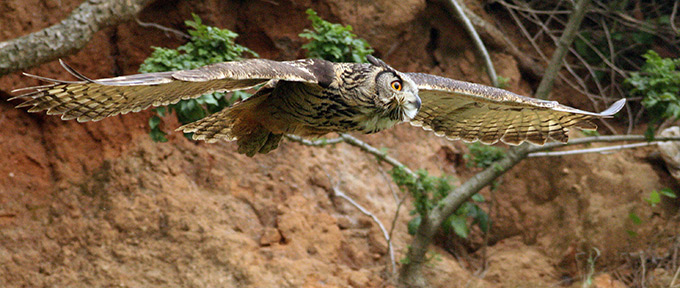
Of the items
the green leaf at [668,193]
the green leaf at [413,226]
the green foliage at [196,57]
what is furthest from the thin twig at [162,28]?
the green leaf at [668,193]

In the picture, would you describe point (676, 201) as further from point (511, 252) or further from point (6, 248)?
point (6, 248)

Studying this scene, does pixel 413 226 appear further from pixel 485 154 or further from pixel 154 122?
pixel 154 122

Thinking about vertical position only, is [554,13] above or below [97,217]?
above

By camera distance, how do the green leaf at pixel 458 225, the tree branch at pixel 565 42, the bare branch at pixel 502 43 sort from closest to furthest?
the tree branch at pixel 565 42, the green leaf at pixel 458 225, the bare branch at pixel 502 43

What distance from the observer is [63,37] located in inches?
173

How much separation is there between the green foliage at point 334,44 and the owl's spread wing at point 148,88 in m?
1.19

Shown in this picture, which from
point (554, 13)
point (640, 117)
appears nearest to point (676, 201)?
point (640, 117)

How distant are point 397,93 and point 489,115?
3.91 feet

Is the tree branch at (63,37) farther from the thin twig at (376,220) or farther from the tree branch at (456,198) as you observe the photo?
the tree branch at (456,198)

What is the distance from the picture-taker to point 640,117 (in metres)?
7.29

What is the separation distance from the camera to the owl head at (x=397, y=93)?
367 cm

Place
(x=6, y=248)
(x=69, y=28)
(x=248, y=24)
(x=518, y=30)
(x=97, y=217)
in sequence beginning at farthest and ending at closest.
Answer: (x=518, y=30)
(x=248, y=24)
(x=97, y=217)
(x=6, y=248)
(x=69, y=28)

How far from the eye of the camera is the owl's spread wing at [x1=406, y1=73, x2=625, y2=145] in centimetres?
410

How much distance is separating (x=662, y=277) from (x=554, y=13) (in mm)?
2989
